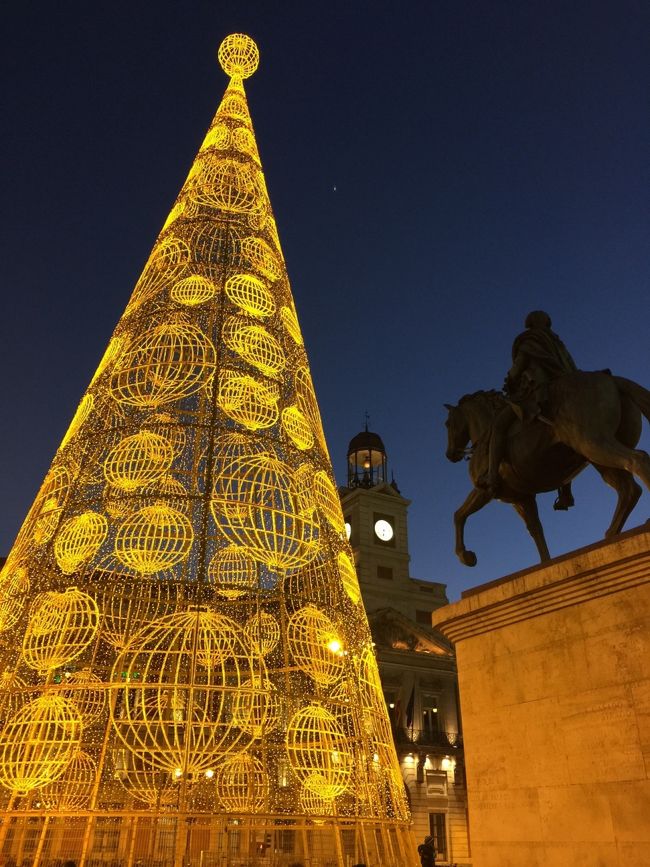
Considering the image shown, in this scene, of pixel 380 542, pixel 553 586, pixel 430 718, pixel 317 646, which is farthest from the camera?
pixel 380 542

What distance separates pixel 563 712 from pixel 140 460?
7.11 meters

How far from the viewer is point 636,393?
668 cm

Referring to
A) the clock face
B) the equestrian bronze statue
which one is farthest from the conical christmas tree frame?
the clock face

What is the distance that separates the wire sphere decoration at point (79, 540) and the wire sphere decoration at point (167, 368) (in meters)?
2.05

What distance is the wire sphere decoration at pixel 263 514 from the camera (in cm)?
1031

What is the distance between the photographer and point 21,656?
379 inches

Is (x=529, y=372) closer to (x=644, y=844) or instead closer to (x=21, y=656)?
(x=644, y=844)

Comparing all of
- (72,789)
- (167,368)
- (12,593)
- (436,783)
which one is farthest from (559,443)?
(436,783)

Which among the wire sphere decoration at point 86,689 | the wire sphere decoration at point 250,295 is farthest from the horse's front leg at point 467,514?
the wire sphere decoration at point 250,295

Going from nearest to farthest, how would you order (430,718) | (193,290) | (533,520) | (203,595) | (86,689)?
(533,520) → (86,689) → (203,595) → (193,290) → (430,718)

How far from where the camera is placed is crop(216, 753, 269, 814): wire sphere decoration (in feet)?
34.3

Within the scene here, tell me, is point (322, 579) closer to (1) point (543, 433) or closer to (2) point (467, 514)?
(2) point (467, 514)

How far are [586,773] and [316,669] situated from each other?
5195mm

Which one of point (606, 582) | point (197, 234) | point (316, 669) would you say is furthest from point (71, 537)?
point (606, 582)
